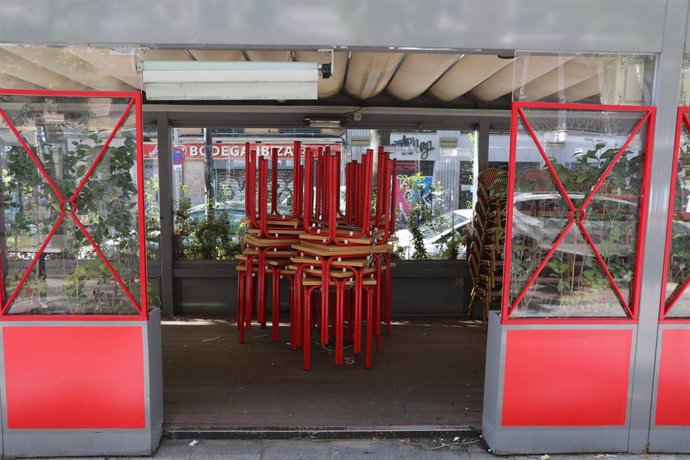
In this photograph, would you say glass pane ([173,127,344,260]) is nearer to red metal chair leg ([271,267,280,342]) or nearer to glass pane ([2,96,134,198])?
red metal chair leg ([271,267,280,342])

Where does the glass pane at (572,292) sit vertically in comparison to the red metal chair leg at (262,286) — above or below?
above

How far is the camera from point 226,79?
282 centimetres

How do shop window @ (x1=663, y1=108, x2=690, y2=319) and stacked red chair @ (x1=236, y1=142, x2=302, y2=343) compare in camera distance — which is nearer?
shop window @ (x1=663, y1=108, x2=690, y2=319)

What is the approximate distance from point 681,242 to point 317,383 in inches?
105

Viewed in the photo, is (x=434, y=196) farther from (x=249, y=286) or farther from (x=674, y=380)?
(x=674, y=380)

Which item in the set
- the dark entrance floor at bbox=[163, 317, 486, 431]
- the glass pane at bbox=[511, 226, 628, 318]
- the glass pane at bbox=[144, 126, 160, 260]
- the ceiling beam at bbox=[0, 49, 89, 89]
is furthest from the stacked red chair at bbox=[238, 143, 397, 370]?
the ceiling beam at bbox=[0, 49, 89, 89]

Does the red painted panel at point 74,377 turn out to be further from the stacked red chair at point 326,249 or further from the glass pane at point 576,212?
the glass pane at point 576,212

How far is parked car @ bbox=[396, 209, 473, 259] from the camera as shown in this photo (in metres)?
6.04

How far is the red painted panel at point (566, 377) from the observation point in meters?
2.98

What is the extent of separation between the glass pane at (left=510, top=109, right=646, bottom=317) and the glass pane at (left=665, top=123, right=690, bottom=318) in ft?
0.78

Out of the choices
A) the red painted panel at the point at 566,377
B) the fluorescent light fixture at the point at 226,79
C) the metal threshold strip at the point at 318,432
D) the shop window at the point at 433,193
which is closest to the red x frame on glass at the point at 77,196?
the fluorescent light fixture at the point at 226,79

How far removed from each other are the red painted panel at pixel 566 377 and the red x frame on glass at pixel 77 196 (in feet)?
7.24

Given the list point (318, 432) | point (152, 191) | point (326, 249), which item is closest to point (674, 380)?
point (318, 432)

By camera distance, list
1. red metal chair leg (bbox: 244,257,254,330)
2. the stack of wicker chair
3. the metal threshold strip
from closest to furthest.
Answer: the metal threshold strip < red metal chair leg (bbox: 244,257,254,330) < the stack of wicker chair
